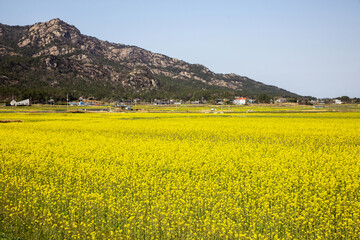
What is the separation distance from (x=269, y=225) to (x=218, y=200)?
8.21ft

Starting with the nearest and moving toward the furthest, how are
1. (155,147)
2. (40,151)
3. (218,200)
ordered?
1. (218,200)
2. (40,151)
3. (155,147)

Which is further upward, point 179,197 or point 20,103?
point 20,103

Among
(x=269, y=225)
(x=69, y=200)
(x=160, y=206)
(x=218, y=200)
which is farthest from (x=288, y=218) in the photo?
(x=69, y=200)

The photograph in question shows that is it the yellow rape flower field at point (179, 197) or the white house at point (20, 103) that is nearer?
the yellow rape flower field at point (179, 197)

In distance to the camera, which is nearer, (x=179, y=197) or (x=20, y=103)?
(x=179, y=197)

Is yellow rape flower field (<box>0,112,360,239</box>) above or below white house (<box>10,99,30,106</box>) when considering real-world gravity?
below

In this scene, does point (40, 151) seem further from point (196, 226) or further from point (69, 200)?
point (196, 226)

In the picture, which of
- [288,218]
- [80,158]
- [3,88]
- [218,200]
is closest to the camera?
[288,218]

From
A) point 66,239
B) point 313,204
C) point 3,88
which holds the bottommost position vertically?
point 66,239

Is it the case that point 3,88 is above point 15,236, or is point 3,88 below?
above

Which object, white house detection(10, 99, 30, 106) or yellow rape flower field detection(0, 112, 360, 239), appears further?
white house detection(10, 99, 30, 106)

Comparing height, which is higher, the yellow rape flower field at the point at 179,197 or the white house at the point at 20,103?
the white house at the point at 20,103

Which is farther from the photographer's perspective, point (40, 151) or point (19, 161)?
point (40, 151)

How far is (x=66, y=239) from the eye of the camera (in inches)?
358
